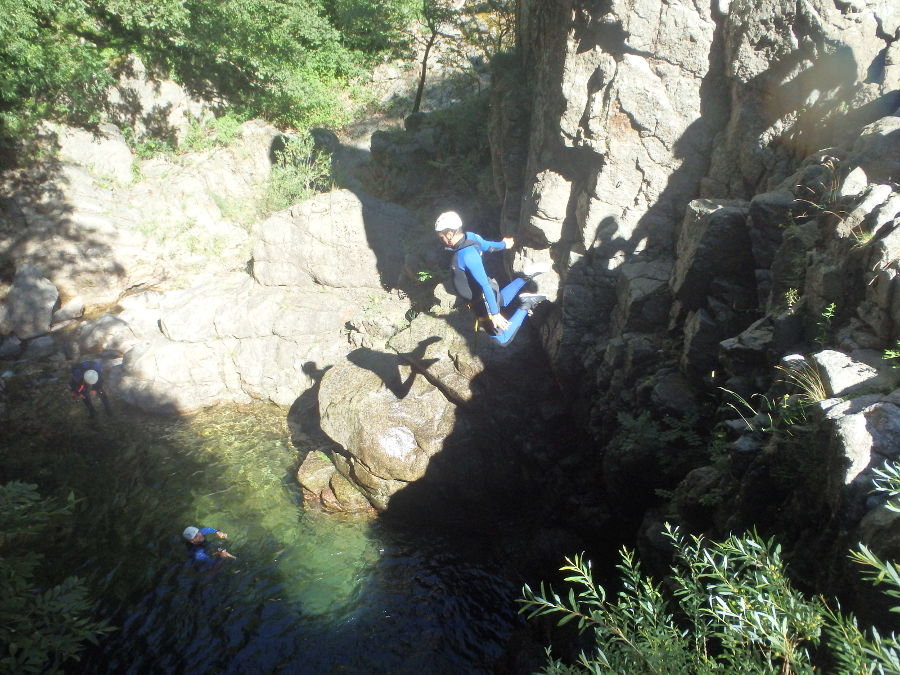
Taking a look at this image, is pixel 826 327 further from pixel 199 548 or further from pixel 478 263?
pixel 199 548

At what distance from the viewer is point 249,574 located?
336 inches

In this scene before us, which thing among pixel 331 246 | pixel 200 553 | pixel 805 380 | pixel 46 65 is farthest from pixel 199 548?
pixel 46 65

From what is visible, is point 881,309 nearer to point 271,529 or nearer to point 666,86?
point 666,86

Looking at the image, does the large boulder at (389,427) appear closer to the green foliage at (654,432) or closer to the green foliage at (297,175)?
the green foliage at (654,432)

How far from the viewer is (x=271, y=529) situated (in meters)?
9.37

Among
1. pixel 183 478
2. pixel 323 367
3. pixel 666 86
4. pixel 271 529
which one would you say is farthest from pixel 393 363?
pixel 666 86

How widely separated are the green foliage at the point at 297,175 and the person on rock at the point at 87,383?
22.7ft

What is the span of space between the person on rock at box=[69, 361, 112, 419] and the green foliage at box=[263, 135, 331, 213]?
6918mm

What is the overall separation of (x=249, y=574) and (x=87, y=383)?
21.2ft

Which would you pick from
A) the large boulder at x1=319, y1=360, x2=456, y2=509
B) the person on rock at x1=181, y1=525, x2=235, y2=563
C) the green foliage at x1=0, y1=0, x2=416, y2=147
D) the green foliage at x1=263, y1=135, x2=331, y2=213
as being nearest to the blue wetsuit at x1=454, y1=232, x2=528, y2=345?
the large boulder at x1=319, y1=360, x2=456, y2=509

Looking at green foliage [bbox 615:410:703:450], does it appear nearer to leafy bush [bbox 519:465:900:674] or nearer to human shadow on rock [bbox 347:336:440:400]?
leafy bush [bbox 519:465:900:674]

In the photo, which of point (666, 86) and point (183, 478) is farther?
point (183, 478)

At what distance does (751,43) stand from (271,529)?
34.9 ft

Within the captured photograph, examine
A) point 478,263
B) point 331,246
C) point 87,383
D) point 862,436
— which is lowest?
point 87,383
